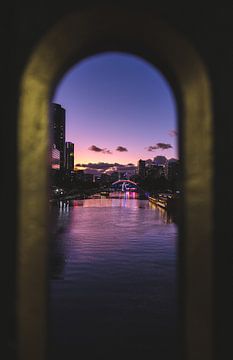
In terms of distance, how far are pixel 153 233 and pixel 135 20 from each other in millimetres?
22192

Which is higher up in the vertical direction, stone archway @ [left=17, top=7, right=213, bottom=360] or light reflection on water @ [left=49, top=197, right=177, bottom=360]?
stone archway @ [left=17, top=7, right=213, bottom=360]

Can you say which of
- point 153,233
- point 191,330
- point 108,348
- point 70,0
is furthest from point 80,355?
point 153,233

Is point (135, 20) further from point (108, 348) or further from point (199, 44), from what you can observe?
point (108, 348)

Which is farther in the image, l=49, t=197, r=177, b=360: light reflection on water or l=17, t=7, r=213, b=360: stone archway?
l=49, t=197, r=177, b=360: light reflection on water

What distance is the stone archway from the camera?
4078mm

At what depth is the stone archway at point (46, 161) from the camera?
4078 mm

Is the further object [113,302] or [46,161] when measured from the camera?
[113,302]

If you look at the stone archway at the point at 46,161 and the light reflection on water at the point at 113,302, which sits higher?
the stone archway at the point at 46,161

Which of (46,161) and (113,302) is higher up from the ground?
(46,161)

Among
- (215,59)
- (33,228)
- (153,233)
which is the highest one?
(215,59)

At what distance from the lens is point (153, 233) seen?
2580 cm

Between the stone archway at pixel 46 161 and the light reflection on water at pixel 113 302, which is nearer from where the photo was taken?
the stone archway at pixel 46 161

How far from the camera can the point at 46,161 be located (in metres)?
4.37

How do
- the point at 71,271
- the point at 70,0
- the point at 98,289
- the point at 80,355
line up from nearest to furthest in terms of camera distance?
the point at 70,0 < the point at 80,355 < the point at 98,289 < the point at 71,271
